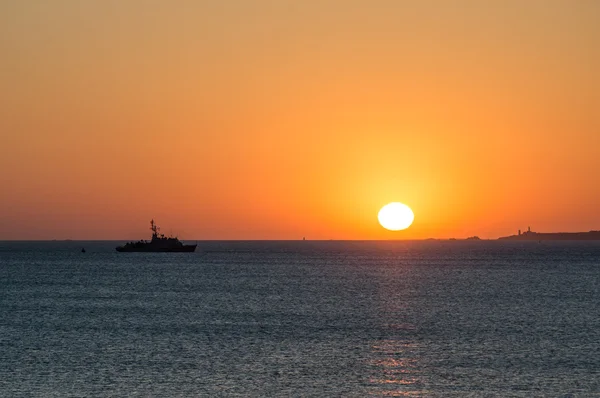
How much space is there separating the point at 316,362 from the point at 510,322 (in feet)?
115

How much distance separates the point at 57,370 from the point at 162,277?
115 m

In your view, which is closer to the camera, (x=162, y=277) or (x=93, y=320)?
(x=93, y=320)

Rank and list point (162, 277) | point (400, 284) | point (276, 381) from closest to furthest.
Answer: point (276, 381) → point (400, 284) → point (162, 277)

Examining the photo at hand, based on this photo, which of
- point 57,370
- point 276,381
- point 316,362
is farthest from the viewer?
point 316,362

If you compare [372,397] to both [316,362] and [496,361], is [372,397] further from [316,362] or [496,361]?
[496,361]

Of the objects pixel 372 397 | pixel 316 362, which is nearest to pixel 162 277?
pixel 316 362

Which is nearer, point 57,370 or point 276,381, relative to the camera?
point 276,381

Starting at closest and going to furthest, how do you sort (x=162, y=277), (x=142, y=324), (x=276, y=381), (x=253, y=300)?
(x=276, y=381) < (x=142, y=324) < (x=253, y=300) < (x=162, y=277)

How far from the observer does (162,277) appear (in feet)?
550

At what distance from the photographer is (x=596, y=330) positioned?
259 ft

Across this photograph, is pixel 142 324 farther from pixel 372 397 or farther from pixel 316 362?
pixel 372 397

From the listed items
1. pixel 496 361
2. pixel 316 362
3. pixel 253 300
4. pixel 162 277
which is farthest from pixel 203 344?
pixel 162 277

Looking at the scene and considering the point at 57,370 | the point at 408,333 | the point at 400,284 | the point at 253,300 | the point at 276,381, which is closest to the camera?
the point at 276,381

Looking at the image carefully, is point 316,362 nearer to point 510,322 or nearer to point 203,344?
point 203,344
